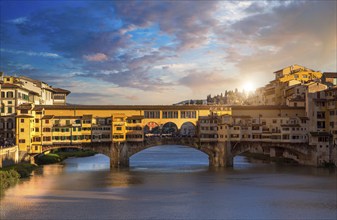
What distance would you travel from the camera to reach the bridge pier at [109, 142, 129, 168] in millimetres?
66938

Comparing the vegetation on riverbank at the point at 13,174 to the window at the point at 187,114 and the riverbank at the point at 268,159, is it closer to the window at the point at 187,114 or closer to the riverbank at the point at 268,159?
the window at the point at 187,114

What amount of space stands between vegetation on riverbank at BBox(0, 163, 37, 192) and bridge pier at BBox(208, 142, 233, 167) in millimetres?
25696

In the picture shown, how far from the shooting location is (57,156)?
7981 cm

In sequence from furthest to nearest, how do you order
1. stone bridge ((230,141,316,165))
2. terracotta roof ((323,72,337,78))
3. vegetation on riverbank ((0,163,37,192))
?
1. terracotta roof ((323,72,337,78))
2. stone bridge ((230,141,316,165))
3. vegetation on riverbank ((0,163,37,192))

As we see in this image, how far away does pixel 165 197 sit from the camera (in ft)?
142

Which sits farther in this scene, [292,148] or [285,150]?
[285,150]

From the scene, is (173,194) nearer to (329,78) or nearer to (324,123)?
(324,123)

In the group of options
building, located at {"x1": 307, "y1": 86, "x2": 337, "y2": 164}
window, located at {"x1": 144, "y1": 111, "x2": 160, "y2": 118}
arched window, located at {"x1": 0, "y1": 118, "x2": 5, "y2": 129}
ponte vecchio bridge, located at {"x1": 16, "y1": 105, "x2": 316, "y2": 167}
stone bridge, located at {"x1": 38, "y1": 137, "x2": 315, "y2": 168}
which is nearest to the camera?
ponte vecchio bridge, located at {"x1": 16, "y1": 105, "x2": 316, "y2": 167}

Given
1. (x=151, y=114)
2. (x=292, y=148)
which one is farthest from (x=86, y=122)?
(x=292, y=148)

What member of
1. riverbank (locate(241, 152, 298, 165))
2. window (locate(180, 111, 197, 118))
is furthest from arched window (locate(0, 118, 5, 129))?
riverbank (locate(241, 152, 298, 165))

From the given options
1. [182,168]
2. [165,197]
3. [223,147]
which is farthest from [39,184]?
[223,147]

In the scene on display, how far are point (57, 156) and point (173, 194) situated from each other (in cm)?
3965

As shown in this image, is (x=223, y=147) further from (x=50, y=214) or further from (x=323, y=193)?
(x=50, y=214)

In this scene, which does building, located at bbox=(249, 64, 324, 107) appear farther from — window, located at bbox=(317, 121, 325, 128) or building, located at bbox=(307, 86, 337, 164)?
window, located at bbox=(317, 121, 325, 128)
